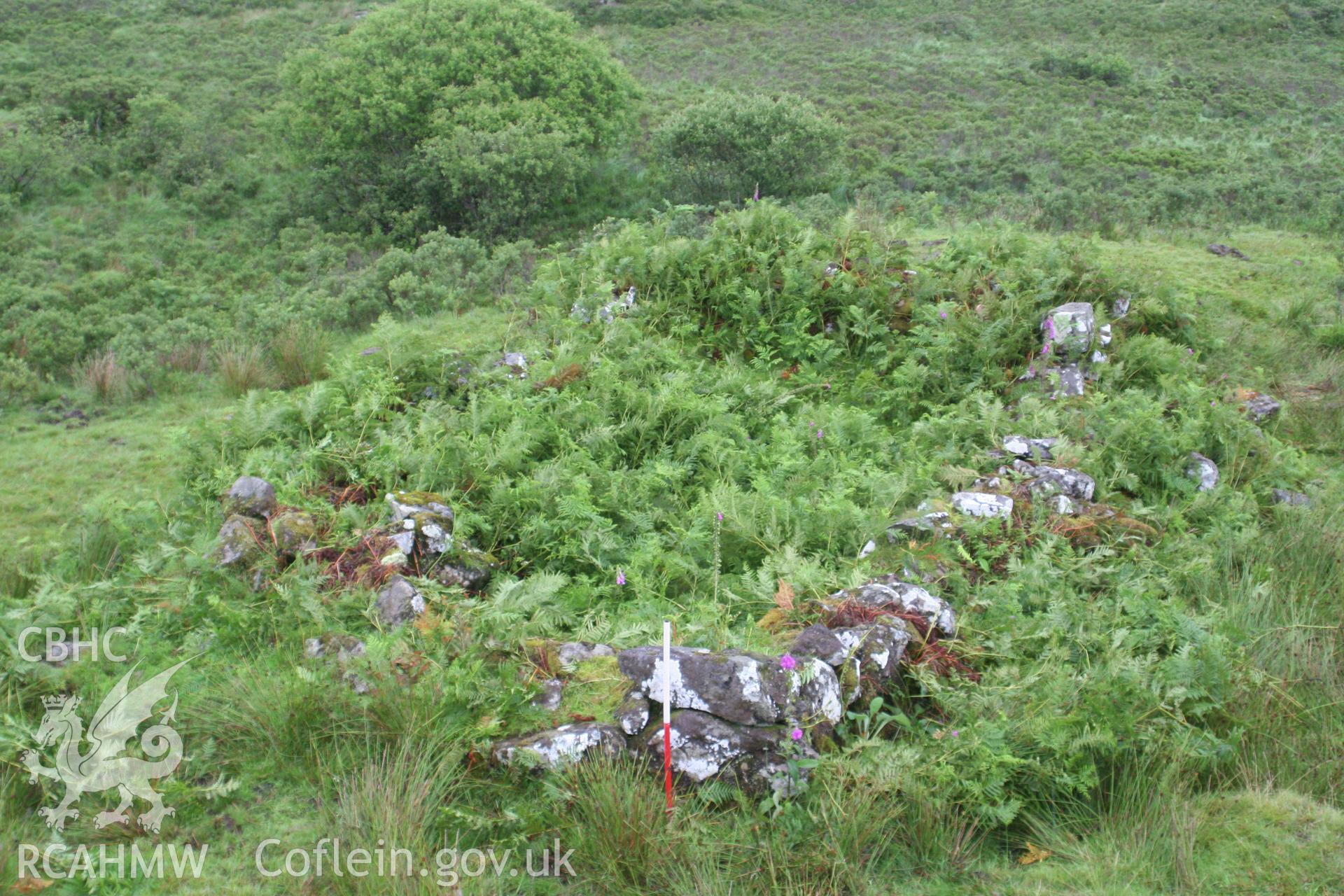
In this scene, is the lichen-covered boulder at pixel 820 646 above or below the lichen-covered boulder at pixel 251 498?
above

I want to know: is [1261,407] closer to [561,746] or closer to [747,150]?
[561,746]

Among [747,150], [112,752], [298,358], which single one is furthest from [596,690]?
[747,150]

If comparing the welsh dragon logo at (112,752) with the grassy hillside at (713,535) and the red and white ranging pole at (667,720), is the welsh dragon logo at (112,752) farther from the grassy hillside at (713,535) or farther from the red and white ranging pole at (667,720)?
the red and white ranging pole at (667,720)

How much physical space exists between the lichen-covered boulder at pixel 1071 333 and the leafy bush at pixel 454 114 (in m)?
9.17

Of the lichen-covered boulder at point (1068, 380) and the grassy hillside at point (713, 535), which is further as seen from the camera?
the lichen-covered boulder at point (1068, 380)

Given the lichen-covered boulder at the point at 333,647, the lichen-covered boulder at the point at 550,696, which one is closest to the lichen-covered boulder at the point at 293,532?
the lichen-covered boulder at the point at 333,647

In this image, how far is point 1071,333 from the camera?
7395mm

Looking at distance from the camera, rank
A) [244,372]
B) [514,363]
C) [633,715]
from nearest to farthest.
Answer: [633,715] < [514,363] < [244,372]

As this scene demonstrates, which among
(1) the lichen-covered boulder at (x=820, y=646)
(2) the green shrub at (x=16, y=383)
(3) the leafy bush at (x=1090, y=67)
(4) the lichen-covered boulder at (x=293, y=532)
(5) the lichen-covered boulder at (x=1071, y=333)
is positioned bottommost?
(2) the green shrub at (x=16, y=383)

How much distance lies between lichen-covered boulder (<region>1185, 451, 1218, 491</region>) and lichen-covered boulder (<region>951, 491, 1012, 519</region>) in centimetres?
144

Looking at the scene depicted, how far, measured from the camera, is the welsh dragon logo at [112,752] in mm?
3463

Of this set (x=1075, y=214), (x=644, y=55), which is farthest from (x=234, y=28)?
(x=1075, y=214)

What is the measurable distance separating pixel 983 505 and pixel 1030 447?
42.0 inches

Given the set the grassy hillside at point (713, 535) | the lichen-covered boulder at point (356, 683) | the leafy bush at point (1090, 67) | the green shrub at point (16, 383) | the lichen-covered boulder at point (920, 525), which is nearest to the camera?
the grassy hillside at point (713, 535)
